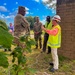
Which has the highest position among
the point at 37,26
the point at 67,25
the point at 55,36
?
the point at 37,26

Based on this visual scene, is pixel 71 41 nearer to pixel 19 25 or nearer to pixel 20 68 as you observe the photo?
pixel 19 25

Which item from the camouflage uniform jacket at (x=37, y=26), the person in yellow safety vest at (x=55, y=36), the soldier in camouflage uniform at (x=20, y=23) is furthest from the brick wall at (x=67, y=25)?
the camouflage uniform jacket at (x=37, y=26)

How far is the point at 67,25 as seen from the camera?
22.7 feet

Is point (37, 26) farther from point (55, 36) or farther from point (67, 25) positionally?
point (55, 36)

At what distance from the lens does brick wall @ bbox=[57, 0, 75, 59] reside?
685 centimetres

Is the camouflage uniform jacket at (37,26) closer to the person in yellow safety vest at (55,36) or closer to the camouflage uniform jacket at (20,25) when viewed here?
the camouflage uniform jacket at (20,25)

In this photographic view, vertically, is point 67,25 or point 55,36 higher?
point 67,25

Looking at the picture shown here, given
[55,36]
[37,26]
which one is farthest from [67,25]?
[37,26]

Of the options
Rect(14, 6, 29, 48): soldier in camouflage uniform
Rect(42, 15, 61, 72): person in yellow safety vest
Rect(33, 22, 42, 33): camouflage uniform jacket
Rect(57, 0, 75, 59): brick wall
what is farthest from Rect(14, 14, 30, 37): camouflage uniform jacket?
Rect(33, 22, 42, 33): camouflage uniform jacket

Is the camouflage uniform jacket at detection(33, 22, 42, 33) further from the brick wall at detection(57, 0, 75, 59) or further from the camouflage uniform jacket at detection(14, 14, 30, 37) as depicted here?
the camouflage uniform jacket at detection(14, 14, 30, 37)

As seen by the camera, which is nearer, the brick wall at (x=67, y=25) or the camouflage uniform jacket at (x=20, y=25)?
the camouflage uniform jacket at (x=20, y=25)

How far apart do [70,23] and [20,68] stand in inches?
183

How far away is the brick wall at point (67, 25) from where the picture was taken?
6.85 metres

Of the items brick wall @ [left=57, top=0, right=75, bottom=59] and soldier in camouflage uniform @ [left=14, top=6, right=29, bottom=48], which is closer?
soldier in camouflage uniform @ [left=14, top=6, right=29, bottom=48]
